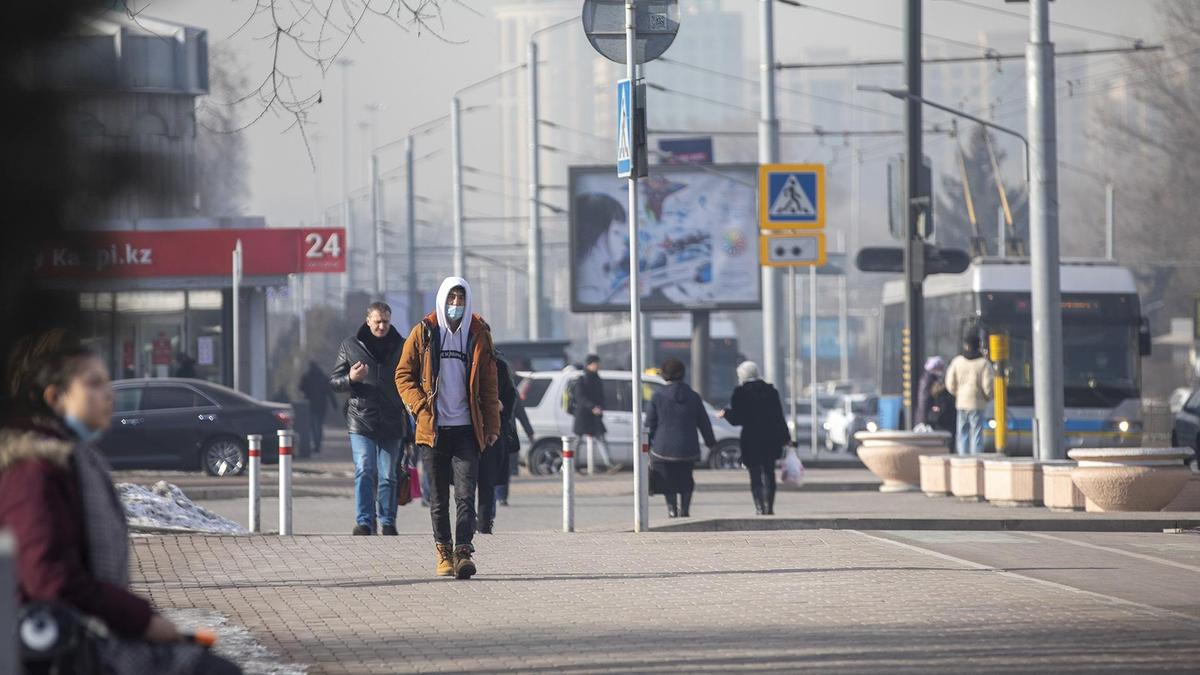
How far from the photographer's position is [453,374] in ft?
36.0

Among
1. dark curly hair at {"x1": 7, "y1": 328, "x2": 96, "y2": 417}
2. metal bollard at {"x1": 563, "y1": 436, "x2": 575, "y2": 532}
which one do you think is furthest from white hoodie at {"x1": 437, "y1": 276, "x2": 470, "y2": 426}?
dark curly hair at {"x1": 7, "y1": 328, "x2": 96, "y2": 417}

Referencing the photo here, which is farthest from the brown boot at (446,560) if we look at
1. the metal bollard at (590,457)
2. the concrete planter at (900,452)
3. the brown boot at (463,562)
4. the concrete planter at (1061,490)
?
the metal bollard at (590,457)

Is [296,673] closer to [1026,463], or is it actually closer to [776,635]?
[776,635]

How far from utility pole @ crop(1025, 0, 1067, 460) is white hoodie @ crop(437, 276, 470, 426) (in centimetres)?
949

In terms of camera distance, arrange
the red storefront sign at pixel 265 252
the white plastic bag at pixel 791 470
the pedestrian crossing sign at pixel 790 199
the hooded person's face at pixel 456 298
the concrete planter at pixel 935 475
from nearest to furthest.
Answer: the hooded person's face at pixel 456 298
the white plastic bag at pixel 791 470
the concrete planter at pixel 935 475
the pedestrian crossing sign at pixel 790 199
the red storefront sign at pixel 265 252

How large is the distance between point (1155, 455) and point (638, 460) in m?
5.09

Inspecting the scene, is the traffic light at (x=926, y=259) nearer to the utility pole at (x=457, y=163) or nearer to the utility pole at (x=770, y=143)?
the utility pole at (x=770, y=143)

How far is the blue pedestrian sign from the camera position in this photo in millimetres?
14375

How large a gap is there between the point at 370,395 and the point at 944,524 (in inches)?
183

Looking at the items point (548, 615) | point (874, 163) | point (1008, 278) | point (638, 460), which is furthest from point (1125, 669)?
point (874, 163)

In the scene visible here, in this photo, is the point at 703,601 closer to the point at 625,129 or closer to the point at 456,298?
the point at 456,298

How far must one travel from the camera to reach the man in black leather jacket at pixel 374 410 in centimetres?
1438

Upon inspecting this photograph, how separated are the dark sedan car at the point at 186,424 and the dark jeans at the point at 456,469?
644 inches

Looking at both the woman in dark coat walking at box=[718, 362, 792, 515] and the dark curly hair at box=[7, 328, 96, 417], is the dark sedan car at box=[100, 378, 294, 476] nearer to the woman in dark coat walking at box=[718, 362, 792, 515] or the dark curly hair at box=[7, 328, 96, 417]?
the woman in dark coat walking at box=[718, 362, 792, 515]
